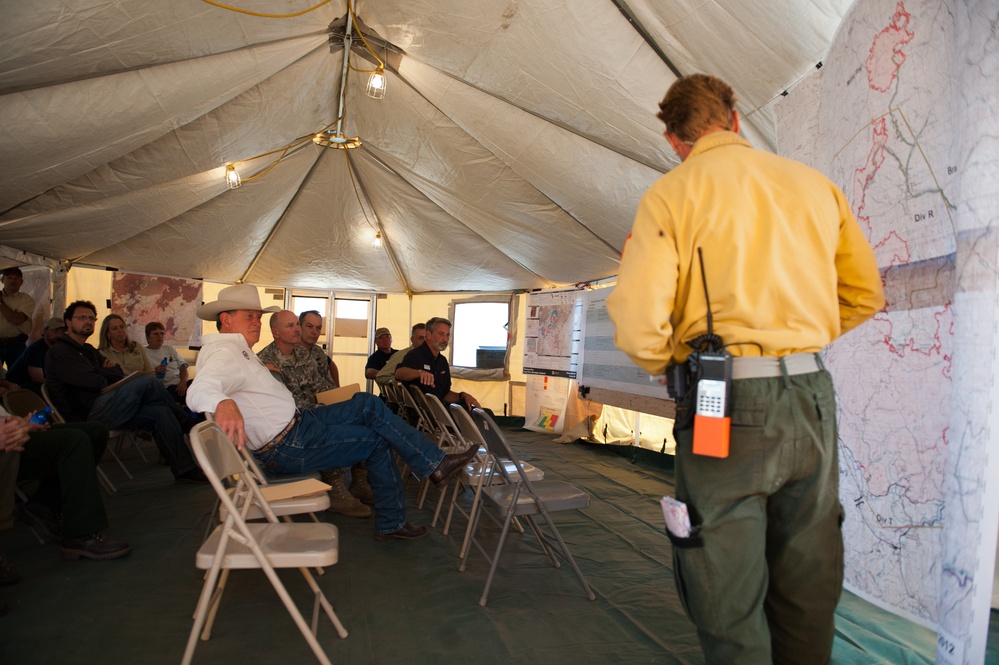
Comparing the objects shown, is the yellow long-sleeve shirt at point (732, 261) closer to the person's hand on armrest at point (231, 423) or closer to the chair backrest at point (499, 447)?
the chair backrest at point (499, 447)

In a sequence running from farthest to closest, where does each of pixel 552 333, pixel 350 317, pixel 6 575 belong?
pixel 350 317
pixel 552 333
pixel 6 575

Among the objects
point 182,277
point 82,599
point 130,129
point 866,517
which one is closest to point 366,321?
point 182,277

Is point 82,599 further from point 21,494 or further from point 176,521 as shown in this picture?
point 176,521

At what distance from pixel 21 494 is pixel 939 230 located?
451cm

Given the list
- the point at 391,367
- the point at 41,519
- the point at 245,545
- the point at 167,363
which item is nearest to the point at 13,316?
the point at 167,363

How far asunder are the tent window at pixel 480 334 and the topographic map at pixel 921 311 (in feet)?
22.6

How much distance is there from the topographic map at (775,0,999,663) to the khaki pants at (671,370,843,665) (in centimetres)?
56

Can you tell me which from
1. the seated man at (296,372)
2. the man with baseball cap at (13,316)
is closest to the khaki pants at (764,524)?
the seated man at (296,372)

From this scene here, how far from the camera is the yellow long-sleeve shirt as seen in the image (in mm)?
1280

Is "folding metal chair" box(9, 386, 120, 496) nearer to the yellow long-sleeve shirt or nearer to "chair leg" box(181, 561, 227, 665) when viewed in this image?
"chair leg" box(181, 561, 227, 665)

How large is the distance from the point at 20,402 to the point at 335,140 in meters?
3.55

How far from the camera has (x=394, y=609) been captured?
2670 mm

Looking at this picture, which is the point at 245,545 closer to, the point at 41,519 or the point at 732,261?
the point at 732,261

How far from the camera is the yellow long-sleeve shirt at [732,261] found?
128 centimetres
